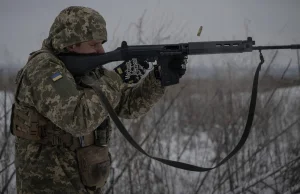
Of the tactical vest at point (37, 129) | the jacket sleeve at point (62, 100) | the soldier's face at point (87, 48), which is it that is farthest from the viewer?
the soldier's face at point (87, 48)

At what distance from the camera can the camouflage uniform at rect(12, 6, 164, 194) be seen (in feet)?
5.21

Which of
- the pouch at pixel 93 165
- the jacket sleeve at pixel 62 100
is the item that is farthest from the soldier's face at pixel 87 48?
the pouch at pixel 93 165

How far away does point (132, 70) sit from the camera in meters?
2.15

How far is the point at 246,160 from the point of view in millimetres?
3994

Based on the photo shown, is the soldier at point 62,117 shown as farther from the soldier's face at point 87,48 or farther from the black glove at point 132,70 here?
the black glove at point 132,70

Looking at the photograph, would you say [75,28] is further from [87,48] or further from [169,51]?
[169,51]

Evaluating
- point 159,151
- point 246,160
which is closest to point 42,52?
point 159,151

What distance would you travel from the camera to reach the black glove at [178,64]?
79.7 inches

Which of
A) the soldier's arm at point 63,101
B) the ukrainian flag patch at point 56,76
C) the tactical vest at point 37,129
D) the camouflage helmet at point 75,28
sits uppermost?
the camouflage helmet at point 75,28

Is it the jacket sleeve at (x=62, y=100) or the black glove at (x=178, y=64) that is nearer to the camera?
the jacket sleeve at (x=62, y=100)

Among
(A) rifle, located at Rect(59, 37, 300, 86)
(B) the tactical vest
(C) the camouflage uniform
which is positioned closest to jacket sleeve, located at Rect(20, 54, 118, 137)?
(C) the camouflage uniform

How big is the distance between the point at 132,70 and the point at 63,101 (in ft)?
2.22

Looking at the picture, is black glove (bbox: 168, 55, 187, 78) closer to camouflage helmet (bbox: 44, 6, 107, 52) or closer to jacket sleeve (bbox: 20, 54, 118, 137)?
camouflage helmet (bbox: 44, 6, 107, 52)

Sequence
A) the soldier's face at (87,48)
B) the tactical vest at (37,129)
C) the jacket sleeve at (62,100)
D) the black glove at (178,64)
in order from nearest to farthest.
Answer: the jacket sleeve at (62,100), the tactical vest at (37,129), the soldier's face at (87,48), the black glove at (178,64)
